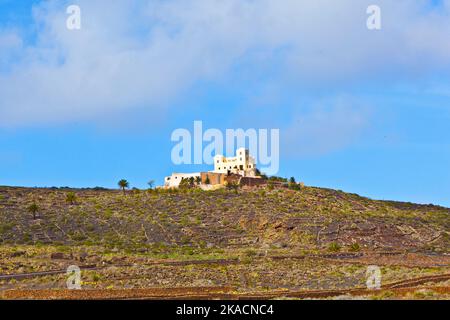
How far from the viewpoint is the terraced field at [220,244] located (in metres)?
32.0

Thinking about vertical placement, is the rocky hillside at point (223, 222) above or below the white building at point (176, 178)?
below

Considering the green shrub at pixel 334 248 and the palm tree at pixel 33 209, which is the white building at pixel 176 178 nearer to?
the palm tree at pixel 33 209

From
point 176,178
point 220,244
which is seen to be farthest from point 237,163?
point 220,244

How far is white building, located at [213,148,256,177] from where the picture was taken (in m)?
90.4

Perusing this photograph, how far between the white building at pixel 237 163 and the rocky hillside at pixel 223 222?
47.1 feet

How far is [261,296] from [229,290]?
3701mm

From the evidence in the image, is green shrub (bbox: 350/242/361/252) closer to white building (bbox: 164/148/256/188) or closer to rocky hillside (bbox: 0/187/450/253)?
rocky hillside (bbox: 0/187/450/253)

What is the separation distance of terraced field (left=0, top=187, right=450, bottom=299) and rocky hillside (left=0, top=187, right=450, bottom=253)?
0.10 metres

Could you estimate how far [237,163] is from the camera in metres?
92.4

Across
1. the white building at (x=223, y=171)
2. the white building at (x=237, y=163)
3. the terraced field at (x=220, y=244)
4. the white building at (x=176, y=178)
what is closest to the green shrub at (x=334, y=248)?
the terraced field at (x=220, y=244)

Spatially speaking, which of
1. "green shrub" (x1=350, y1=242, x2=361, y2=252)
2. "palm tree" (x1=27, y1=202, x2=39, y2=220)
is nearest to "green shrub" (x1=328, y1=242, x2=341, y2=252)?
"green shrub" (x1=350, y1=242, x2=361, y2=252)

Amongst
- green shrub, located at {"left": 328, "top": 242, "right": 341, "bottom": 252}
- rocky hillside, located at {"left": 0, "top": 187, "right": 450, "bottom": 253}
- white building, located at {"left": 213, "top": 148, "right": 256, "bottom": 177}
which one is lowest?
green shrub, located at {"left": 328, "top": 242, "right": 341, "bottom": 252}
